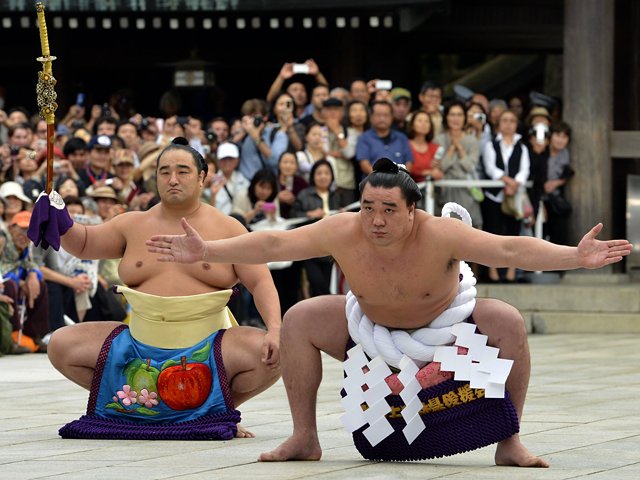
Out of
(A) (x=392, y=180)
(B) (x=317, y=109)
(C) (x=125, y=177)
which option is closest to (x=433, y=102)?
(B) (x=317, y=109)

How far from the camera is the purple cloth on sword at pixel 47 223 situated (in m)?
5.32

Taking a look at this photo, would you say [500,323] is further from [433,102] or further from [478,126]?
[433,102]

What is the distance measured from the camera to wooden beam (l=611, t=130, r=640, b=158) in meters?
11.2

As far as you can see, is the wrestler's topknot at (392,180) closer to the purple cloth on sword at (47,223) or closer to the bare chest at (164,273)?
the bare chest at (164,273)

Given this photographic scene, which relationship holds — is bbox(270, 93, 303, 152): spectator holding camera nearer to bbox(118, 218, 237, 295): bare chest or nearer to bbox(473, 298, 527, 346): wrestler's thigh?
bbox(118, 218, 237, 295): bare chest

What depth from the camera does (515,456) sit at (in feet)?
15.3

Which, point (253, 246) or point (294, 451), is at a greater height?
point (253, 246)

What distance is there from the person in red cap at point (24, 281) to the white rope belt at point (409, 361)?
4561 millimetres

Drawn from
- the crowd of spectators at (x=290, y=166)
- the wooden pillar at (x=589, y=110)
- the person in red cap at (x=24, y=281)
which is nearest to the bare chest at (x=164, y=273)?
the person in red cap at (x=24, y=281)

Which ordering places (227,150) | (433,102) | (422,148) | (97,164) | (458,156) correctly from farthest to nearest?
(433,102), (458,156), (422,148), (227,150), (97,164)

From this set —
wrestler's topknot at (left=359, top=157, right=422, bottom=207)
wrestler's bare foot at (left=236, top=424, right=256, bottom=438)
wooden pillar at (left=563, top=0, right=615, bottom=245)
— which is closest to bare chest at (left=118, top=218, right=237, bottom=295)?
wrestler's bare foot at (left=236, top=424, right=256, bottom=438)

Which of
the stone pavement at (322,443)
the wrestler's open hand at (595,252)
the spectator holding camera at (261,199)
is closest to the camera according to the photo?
the wrestler's open hand at (595,252)

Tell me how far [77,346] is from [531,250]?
71.0 inches

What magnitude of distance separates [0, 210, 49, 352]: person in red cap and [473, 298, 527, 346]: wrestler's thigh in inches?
189
